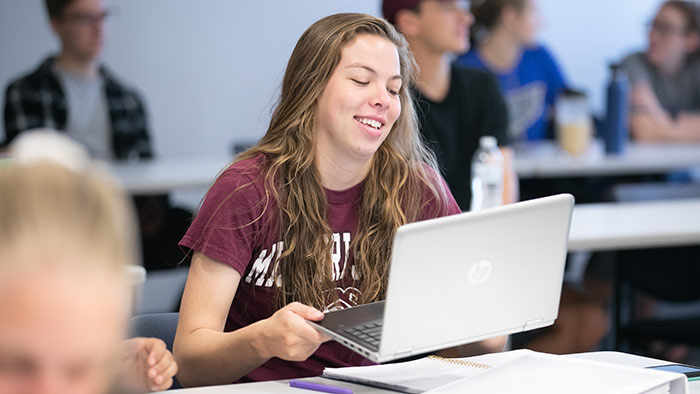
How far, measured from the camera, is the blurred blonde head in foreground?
53cm

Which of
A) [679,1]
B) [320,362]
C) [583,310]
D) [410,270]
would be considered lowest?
[583,310]

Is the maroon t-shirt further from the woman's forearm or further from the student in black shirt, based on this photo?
the student in black shirt

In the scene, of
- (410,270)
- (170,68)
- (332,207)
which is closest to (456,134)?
(332,207)

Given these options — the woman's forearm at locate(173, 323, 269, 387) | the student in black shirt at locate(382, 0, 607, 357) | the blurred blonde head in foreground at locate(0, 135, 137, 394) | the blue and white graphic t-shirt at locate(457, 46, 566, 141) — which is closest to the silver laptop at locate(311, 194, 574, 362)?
the woman's forearm at locate(173, 323, 269, 387)

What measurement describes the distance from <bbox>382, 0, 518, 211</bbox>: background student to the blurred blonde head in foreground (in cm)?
209

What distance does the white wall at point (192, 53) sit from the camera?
470cm

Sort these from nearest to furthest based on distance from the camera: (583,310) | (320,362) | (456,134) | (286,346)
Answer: (286,346) → (320,362) → (456,134) → (583,310)

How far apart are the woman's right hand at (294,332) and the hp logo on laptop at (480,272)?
212mm

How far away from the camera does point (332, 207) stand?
1526 mm

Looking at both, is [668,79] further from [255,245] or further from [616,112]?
[255,245]

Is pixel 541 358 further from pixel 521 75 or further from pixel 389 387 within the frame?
pixel 521 75

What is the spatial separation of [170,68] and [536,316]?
4062 mm

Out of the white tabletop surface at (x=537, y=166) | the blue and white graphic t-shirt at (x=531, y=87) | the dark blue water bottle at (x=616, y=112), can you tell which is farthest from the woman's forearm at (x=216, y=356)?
the blue and white graphic t-shirt at (x=531, y=87)

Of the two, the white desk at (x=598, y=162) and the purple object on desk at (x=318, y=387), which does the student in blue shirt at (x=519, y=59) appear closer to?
the white desk at (x=598, y=162)
